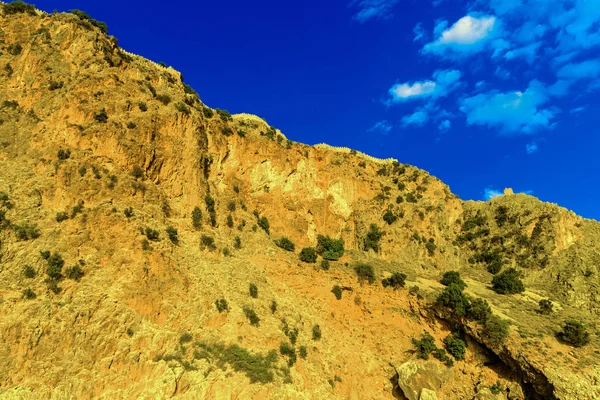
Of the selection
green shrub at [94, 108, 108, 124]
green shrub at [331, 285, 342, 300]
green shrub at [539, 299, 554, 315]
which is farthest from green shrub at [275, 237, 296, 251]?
green shrub at [539, 299, 554, 315]

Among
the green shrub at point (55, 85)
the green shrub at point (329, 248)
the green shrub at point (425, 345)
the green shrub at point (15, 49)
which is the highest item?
the green shrub at point (15, 49)

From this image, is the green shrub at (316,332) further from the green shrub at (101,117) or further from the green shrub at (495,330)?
the green shrub at (101,117)

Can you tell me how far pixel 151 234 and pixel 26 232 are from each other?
30.1 ft

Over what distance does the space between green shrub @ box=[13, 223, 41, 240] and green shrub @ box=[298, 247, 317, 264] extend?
24880mm

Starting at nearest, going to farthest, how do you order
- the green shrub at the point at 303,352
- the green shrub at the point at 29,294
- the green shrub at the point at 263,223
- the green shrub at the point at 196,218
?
the green shrub at the point at 29,294 < the green shrub at the point at 303,352 < the green shrub at the point at 196,218 < the green shrub at the point at 263,223

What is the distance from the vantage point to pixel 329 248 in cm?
5069

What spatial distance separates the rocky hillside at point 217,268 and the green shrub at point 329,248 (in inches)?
9.3

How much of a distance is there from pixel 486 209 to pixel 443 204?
6.46m

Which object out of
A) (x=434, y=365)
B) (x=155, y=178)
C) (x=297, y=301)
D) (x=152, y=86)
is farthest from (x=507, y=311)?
(x=152, y=86)

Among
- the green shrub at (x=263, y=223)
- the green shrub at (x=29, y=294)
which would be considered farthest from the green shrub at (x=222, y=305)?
the green shrub at (x=263, y=223)

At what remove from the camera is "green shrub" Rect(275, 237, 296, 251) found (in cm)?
4778

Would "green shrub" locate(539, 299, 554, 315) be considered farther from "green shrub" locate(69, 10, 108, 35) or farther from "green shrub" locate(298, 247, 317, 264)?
"green shrub" locate(69, 10, 108, 35)

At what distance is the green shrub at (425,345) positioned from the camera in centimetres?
3864

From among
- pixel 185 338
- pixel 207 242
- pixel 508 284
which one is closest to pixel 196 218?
pixel 207 242
